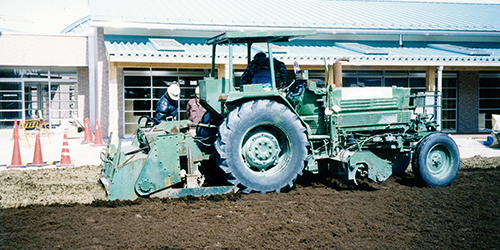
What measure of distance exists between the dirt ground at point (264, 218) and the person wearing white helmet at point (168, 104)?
6.88ft

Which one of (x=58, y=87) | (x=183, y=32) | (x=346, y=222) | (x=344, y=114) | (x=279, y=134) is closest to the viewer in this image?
(x=346, y=222)

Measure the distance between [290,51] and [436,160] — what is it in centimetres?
907

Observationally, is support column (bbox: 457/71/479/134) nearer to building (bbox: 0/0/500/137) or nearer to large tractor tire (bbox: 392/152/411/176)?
building (bbox: 0/0/500/137)

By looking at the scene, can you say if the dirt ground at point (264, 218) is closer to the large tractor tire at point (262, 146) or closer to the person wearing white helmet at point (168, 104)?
the large tractor tire at point (262, 146)

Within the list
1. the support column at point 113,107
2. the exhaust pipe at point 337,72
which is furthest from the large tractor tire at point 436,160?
the support column at point 113,107

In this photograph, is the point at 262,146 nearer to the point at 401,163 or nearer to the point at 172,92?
the point at 172,92

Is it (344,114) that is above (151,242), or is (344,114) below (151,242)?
above

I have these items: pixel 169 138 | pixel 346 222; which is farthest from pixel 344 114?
pixel 169 138

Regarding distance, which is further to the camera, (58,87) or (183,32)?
(58,87)

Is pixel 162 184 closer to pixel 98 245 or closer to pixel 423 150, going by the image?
pixel 98 245

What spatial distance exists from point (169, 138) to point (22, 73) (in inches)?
661

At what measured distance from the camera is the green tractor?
5.93m

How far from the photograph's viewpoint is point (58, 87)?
2206 cm

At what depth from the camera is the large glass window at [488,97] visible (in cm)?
1841
